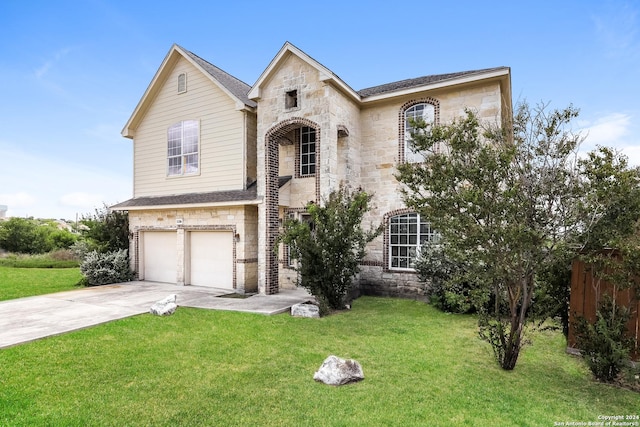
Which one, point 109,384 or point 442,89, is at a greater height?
point 442,89

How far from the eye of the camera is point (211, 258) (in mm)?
13578

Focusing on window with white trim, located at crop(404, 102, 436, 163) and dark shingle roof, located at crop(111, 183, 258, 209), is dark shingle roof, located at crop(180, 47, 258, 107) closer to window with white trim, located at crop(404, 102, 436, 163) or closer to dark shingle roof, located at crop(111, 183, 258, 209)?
dark shingle roof, located at crop(111, 183, 258, 209)

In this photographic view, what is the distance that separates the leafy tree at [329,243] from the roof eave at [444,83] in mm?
4487

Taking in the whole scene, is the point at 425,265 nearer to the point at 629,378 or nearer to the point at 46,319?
the point at 629,378

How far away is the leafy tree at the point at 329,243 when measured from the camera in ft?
30.4

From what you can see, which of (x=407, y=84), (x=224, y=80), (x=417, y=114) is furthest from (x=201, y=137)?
(x=417, y=114)

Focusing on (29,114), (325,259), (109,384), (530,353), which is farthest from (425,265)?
(29,114)

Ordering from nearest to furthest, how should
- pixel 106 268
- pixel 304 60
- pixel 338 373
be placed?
pixel 338 373, pixel 304 60, pixel 106 268

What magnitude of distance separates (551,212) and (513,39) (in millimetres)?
11117

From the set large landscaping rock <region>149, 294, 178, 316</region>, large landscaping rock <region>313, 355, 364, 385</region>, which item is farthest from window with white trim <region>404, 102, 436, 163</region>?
large landscaping rock <region>149, 294, 178, 316</region>

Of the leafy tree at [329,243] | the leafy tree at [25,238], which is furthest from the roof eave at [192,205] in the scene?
the leafy tree at [25,238]

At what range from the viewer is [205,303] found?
1048cm

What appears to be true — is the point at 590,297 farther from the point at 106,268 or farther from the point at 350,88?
the point at 106,268

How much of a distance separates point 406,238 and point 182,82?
452 inches
